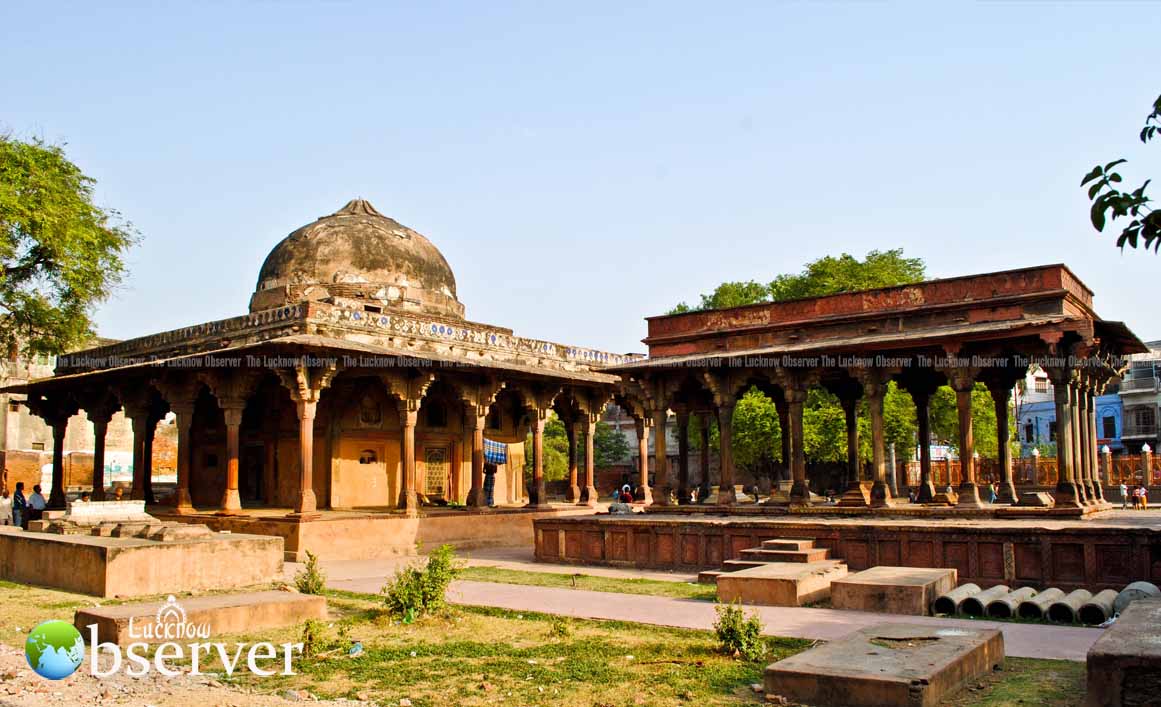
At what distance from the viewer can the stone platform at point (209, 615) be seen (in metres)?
8.75

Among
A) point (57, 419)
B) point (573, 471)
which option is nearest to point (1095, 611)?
point (573, 471)

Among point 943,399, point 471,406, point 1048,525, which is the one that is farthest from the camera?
point 943,399

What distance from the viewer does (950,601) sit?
10.8 meters

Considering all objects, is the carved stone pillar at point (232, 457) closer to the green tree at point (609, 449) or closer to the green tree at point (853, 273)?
the green tree at point (853, 273)

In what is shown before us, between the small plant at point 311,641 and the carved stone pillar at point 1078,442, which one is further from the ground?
the carved stone pillar at point 1078,442

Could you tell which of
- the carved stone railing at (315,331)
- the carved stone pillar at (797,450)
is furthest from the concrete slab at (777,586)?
the carved stone railing at (315,331)

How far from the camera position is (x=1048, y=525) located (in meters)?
13.0

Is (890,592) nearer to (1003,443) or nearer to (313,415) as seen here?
(1003,443)

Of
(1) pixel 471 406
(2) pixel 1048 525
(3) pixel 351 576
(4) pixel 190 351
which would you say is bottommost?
(3) pixel 351 576

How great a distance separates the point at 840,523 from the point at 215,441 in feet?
57.5

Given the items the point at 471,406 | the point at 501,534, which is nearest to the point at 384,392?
the point at 471,406

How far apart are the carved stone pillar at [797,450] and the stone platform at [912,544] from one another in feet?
3.28

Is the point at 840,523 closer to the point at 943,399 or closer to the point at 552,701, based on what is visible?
the point at 552,701

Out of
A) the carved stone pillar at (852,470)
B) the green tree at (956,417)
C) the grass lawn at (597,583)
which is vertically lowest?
the grass lawn at (597,583)
